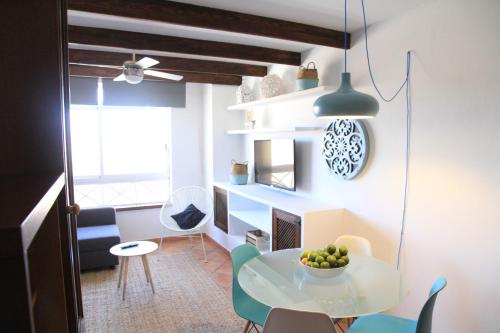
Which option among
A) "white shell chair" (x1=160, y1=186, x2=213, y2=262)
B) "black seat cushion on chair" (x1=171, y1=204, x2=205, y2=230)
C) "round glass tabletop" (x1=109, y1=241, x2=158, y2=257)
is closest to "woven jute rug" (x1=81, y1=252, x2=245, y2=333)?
"round glass tabletop" (x1=109, y1=241, x2=158, y2=257)

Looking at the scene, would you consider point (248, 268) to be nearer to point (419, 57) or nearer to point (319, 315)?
point (319, 315)

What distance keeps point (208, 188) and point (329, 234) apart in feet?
9.01

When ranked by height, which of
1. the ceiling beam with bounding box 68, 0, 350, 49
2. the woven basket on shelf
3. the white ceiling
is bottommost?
the woven basket on shelf

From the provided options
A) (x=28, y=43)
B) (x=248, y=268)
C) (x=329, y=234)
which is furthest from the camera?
(x=329, y=234)

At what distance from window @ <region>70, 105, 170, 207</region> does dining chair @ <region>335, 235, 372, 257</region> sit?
355 centimetres

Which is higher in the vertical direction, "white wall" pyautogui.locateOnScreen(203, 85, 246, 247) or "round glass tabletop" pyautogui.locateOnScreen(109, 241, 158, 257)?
"white wall" pyautogui.locateOnScreen(203, 85, 246, 247)

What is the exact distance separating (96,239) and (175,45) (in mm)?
2400

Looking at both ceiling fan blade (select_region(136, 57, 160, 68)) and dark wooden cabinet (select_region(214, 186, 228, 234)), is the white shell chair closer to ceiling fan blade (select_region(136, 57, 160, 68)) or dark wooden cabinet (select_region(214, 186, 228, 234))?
dark wooden cabinet (select_region(214, 186, 228, 234))

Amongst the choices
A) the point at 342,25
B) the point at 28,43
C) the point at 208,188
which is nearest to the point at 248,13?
the point at 342,25

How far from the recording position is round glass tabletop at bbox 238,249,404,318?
171 cm

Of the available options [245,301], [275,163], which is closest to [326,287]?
[245,301]

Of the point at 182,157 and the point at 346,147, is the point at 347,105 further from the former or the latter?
the point at 182,157

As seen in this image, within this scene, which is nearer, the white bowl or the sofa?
the white bowl

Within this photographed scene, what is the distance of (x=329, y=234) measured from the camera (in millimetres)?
3043
